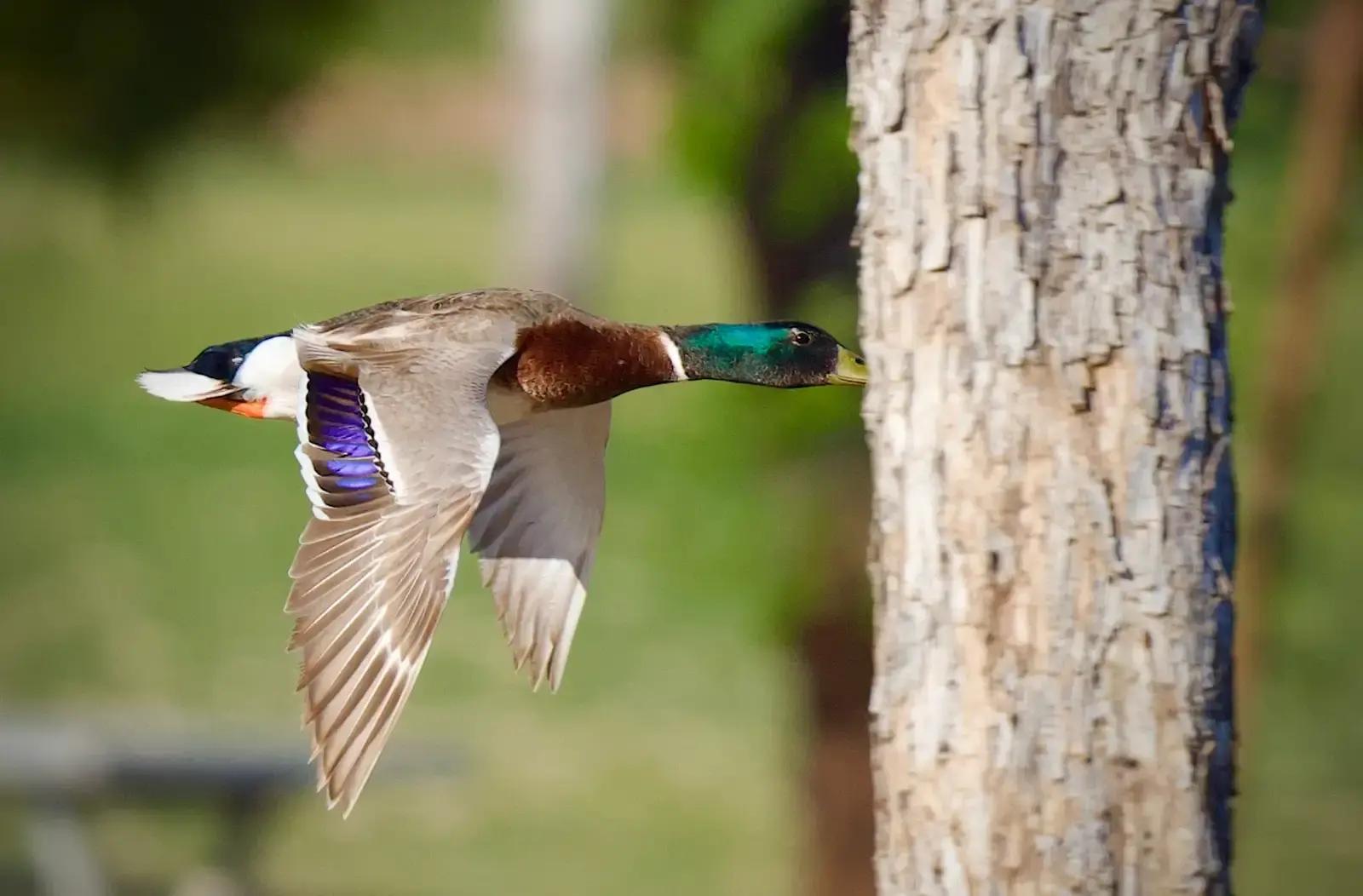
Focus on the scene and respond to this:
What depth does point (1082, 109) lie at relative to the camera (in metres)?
2.47

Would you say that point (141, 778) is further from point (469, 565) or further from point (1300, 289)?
point (469, 565)

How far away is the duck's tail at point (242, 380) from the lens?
3.16 metres

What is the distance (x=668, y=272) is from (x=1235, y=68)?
12.9 m

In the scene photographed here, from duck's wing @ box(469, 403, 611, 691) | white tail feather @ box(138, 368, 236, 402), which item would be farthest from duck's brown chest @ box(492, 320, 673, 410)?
white tail feather @ box(138, 368, 236, 402)

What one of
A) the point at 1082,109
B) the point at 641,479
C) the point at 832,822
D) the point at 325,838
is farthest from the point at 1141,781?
the point at 641,479

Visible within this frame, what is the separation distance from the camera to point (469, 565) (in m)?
10.0

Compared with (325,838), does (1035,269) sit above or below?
above

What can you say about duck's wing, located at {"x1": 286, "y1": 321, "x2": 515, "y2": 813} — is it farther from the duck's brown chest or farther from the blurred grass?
the blurred grass

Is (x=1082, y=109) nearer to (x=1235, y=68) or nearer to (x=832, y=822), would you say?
(x=1235, y=68)

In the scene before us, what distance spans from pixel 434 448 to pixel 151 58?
89.9 inches

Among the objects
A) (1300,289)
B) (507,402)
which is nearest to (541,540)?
(507,402)

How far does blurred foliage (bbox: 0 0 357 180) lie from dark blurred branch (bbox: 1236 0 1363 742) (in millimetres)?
2584

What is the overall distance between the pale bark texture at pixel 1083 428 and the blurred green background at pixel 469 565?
70.9 inches

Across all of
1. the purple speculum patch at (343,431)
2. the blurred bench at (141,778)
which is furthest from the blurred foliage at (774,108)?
the blurred bench at (141,778)
